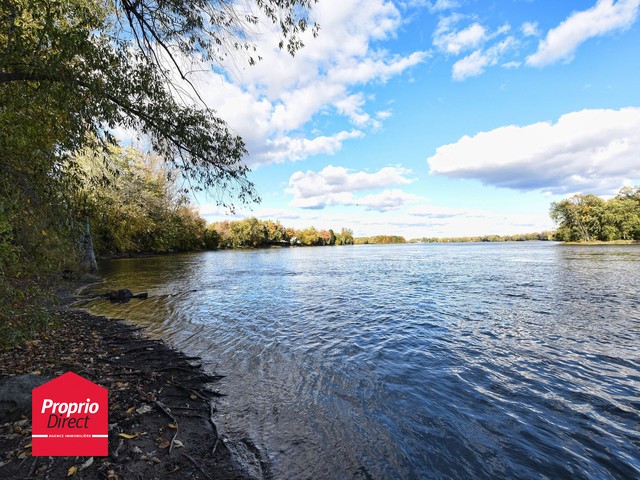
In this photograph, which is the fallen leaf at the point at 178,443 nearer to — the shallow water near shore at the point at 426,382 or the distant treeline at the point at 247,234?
the shallow water near shore at the point at 426,382

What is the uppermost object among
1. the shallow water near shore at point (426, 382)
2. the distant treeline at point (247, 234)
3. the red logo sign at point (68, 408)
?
the distant treeline at point (247, 234)

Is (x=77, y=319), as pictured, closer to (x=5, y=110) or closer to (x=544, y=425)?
(x=5, y=110)

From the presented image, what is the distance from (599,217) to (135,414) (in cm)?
13607

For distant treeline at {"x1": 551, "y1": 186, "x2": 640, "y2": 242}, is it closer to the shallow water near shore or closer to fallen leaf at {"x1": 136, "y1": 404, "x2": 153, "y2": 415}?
the shallow water near shore

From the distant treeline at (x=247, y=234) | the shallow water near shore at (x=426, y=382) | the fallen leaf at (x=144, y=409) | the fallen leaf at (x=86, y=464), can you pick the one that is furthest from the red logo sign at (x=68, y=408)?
the distant treeline at (x=247, y=234)

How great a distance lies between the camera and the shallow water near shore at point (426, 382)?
5273 mm

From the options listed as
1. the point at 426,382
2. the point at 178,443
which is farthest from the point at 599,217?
the point at 178,443

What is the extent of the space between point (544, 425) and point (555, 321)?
9633 millimetres

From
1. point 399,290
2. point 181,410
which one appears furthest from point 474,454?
point 399,290

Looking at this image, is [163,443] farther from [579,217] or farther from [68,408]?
[579,217]

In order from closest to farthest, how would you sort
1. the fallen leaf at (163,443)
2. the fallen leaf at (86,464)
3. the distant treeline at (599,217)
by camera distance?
the fallen leaf at (86,464) < the fallen leaf at (163,443) < the distant treeline at (599,217)

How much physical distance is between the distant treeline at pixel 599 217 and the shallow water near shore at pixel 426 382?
361 feet

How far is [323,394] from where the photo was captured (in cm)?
747

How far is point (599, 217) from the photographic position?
3927 inches
